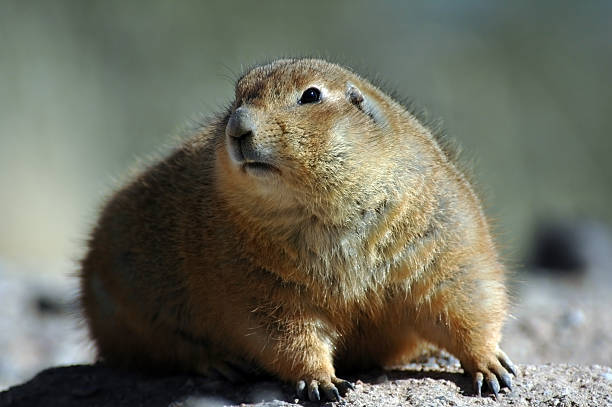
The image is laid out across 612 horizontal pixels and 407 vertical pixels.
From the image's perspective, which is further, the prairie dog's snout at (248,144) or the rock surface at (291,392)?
the rock surface at (291,392)

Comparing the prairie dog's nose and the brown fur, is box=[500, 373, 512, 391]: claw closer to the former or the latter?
the brown fur

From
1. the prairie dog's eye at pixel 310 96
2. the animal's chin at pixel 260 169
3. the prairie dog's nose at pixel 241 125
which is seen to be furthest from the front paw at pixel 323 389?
the prairie dog's eye at pixel 310 96

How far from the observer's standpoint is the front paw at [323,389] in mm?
4859

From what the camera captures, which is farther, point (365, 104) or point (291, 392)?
point (365, 104)

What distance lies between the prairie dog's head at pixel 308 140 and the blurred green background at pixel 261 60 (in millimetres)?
7324

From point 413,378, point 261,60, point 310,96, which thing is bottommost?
point 413,378

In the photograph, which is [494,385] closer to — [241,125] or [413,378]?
[413,378]

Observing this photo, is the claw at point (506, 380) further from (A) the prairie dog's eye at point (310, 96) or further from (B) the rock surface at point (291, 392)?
(A) the prairie dog's eye at point (310, 96)

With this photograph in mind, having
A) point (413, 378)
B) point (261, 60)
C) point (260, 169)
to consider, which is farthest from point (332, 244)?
point (261, 60)

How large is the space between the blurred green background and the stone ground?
140 inches

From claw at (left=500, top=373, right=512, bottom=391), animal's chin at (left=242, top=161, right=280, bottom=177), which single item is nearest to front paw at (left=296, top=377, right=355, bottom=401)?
claw at (left=500, top=373, right=512, bottom=391)

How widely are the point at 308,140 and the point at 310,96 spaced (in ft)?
1.26

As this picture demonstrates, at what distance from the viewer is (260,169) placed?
4.64m

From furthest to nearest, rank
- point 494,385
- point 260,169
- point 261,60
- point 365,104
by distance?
point 261,60
point 365,104
point 494,385
point 260,169
